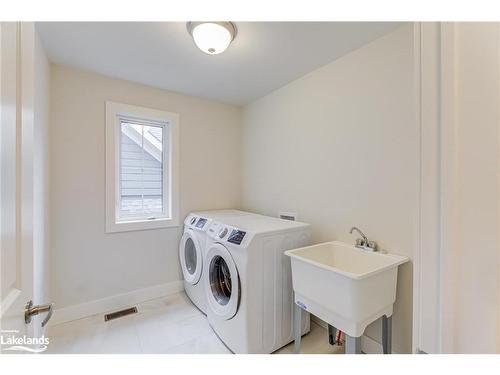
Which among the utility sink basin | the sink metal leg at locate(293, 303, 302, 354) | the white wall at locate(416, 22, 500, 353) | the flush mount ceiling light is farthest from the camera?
the sink metal leg at locate(293, 303, 302, 354)

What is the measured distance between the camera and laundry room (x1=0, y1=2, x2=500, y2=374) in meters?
0.50

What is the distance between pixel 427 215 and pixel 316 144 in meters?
1.50

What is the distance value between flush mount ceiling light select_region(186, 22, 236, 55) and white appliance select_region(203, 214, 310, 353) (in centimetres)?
125

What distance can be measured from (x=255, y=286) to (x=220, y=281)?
448 millimetres

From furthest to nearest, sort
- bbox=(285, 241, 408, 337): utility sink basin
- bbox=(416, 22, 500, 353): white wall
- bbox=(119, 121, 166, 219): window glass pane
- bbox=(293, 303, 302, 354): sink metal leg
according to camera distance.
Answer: bbox=(119, 121, 166, 219): window glass pane, bbox=(293, 303, 302, 354): sink metal leg, bbox=(285, 241, 408, 337): utility sink basin, bbox=(416, 22, 500, 353): white wall

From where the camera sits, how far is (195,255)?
2.21 m

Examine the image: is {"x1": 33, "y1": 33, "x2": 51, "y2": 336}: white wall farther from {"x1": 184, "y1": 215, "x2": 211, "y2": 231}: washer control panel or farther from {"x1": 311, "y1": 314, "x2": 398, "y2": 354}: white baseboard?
{"x1": 311, "y1": 314, "x2": 398, "y2": 354}: white baseboard

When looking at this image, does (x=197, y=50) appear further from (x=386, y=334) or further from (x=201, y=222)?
(x=386, y=334)

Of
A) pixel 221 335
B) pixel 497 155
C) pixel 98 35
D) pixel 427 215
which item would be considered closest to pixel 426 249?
pixel 427 215

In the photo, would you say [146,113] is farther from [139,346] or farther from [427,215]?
[427,215]

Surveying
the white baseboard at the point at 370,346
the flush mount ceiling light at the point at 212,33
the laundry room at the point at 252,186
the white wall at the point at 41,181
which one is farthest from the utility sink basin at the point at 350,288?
the white wall at the point at 41,181

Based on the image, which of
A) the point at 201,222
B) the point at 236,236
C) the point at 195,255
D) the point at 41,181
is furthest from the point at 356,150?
the point at 41,181

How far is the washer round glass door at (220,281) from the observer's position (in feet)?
5.20

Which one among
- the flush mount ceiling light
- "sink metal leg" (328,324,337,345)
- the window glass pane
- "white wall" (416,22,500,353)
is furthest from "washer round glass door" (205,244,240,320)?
the flush mount ceiling light
